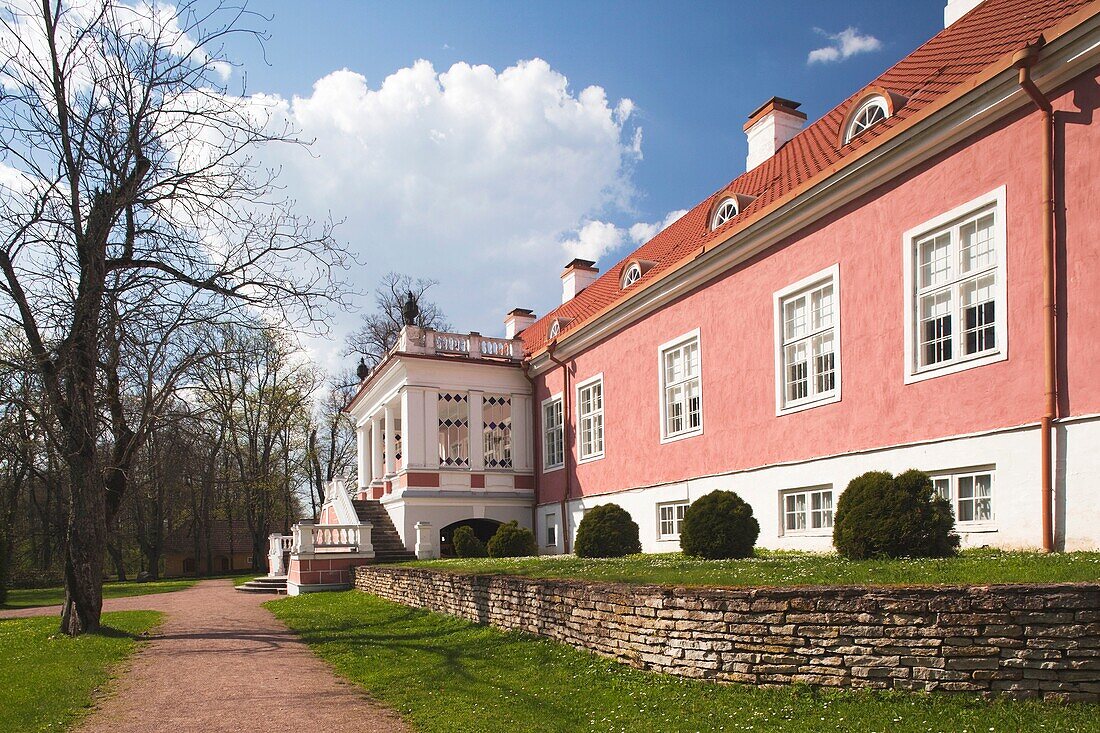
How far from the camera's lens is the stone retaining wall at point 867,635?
610cm

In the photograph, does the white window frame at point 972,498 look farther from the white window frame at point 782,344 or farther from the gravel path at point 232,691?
the gravel path at point 232,691

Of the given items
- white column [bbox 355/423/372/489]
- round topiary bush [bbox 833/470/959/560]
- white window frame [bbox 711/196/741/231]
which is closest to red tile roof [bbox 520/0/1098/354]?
white window frame [bbox 711/196/741/231]

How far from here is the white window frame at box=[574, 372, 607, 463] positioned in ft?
69.8

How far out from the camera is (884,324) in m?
12.3

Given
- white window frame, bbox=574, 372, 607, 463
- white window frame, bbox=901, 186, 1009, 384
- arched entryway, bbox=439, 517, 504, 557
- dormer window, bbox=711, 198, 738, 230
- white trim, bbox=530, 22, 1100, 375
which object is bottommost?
arched entryway, bbox=439, 517, 504, 557

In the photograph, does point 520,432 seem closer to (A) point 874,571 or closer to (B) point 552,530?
(B) point 552,530

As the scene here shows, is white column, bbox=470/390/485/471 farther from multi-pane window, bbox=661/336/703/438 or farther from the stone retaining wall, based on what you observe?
the stone retaining wall

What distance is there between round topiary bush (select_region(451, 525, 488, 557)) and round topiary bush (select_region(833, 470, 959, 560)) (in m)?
14.0

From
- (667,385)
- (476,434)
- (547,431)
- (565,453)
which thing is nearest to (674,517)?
(667,385)

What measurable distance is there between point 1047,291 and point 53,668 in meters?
12.7

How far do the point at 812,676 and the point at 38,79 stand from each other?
Result: 516 inches

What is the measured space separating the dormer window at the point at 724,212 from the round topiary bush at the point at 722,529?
6821mm

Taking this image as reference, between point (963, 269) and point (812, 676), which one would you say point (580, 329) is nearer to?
point (963, 269)

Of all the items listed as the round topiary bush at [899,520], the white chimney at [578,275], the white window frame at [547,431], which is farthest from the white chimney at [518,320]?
the round topiary bush at [899,520]
